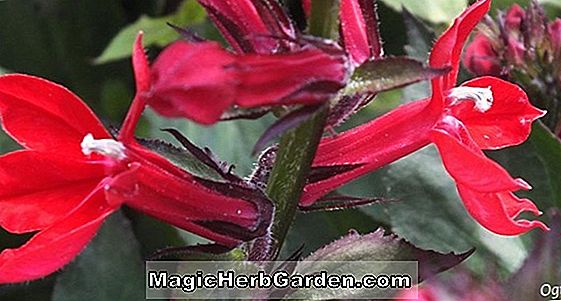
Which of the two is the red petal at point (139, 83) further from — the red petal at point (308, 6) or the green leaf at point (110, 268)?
the green leaf at point (110, 268)

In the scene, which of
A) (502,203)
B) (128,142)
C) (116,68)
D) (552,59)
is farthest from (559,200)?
(116,68)

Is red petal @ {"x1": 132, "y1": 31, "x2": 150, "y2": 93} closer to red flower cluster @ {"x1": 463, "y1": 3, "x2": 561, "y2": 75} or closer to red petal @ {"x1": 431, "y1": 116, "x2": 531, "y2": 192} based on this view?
red petal @ {"x1": 431, "y1": 116, "x2": 531, "y2": 192}

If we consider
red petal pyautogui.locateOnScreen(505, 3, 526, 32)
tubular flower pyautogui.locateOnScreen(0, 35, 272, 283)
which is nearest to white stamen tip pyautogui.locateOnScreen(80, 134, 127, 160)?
tubular flower pyautogui.locateOnScreen(0, 35, 272, 283)

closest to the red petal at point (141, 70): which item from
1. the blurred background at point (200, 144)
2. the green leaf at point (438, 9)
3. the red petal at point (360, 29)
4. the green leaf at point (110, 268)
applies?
the red petal at point (360, 29)

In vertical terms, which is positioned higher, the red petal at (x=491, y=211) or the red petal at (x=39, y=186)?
the red petal at (x=39, y=186)

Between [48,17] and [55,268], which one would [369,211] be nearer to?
[55,268]

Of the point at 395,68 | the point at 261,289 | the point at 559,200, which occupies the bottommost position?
the point at 559,200
